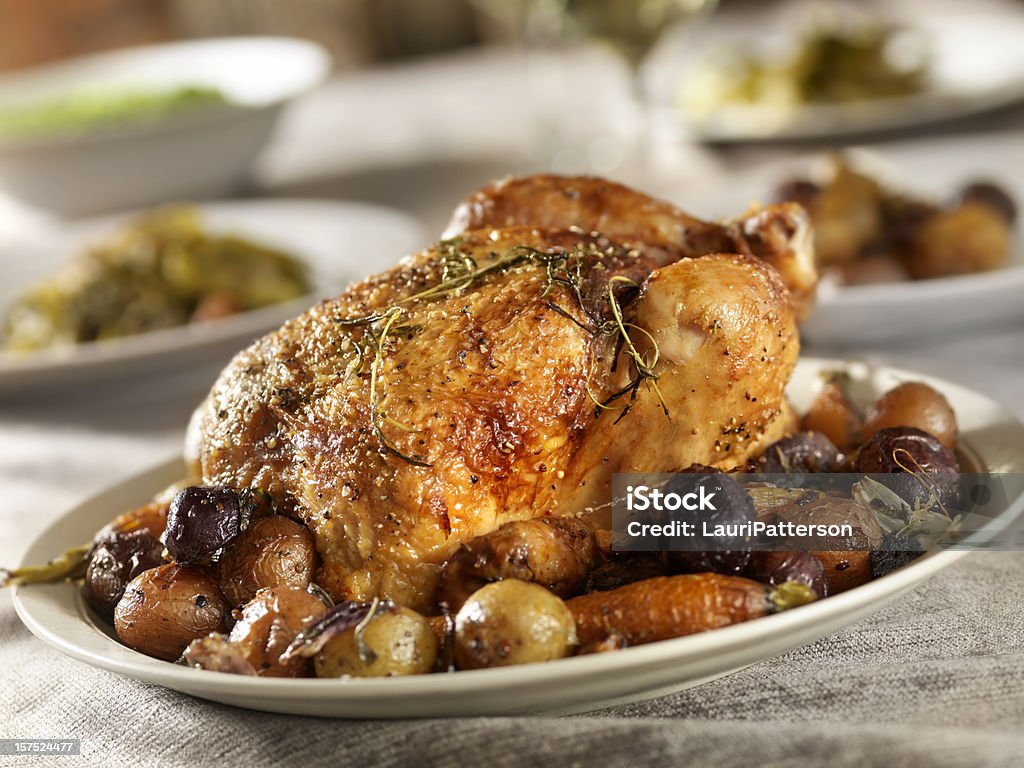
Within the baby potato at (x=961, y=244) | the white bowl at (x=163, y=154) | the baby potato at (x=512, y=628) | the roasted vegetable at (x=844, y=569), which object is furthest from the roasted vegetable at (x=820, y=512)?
the white bowl at (x=163, y=154)

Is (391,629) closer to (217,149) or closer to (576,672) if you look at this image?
(576,672)

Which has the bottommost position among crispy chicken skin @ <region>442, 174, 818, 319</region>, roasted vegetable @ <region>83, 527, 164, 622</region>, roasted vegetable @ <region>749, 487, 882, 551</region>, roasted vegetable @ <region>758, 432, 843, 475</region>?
roasted vegetable @ <region>83, 527, 164, 622</region>

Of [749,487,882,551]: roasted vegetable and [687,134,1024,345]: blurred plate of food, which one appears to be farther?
[687,134,1024,345]: blurred plate of food

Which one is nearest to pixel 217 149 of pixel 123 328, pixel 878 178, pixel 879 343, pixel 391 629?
pixel 123 328

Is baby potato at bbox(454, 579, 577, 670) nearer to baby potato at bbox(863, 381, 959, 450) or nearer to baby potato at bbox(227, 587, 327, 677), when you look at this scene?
baby potato at bbox(227, 587, 327, 677)

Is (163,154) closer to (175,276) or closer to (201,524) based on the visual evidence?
(175,276)

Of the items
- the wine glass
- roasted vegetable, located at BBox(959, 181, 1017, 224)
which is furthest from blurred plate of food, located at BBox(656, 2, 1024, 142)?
roasted vegetable, located at BBox(959, 181, 1017, 224)
